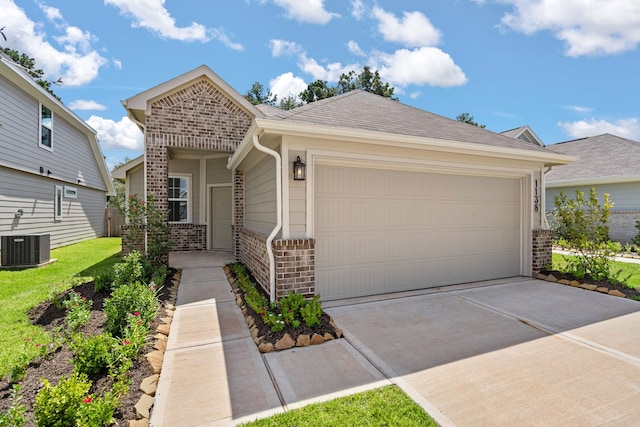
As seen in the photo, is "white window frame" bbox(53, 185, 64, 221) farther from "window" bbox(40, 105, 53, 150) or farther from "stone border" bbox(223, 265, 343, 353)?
"stone border" bbox(223, 265, 343, 353)

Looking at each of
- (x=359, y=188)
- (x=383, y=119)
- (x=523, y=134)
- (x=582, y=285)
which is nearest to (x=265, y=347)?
(x=359, y=188)

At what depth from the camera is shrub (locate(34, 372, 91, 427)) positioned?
1912 mm

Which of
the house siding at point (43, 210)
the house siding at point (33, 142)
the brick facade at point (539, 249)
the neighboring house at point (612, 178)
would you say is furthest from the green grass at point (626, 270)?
the house siding at point (33, 142)

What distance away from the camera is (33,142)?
995 centimetres

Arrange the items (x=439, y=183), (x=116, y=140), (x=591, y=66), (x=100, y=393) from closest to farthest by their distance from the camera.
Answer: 1. (x=100, y=393)
2. (x=439, y=183)
3. (x=591, y=66)
4. (x=116, y=140)

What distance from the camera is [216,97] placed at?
7941 mm

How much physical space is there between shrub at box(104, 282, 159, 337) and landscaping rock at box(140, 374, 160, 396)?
2.88 feet

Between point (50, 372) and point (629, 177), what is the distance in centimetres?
1640

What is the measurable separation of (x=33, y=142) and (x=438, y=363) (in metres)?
13.1

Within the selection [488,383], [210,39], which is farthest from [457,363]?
[210,39]

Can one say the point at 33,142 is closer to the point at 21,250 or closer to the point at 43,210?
the point at 43,210

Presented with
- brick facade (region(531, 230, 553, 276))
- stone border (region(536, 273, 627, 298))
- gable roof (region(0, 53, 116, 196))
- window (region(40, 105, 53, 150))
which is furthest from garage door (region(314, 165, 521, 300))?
window (region(40, 105, 53, 150))

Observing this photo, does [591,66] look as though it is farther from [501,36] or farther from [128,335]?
[128,335]

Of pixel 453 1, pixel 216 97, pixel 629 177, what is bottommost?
pixel 629 177
